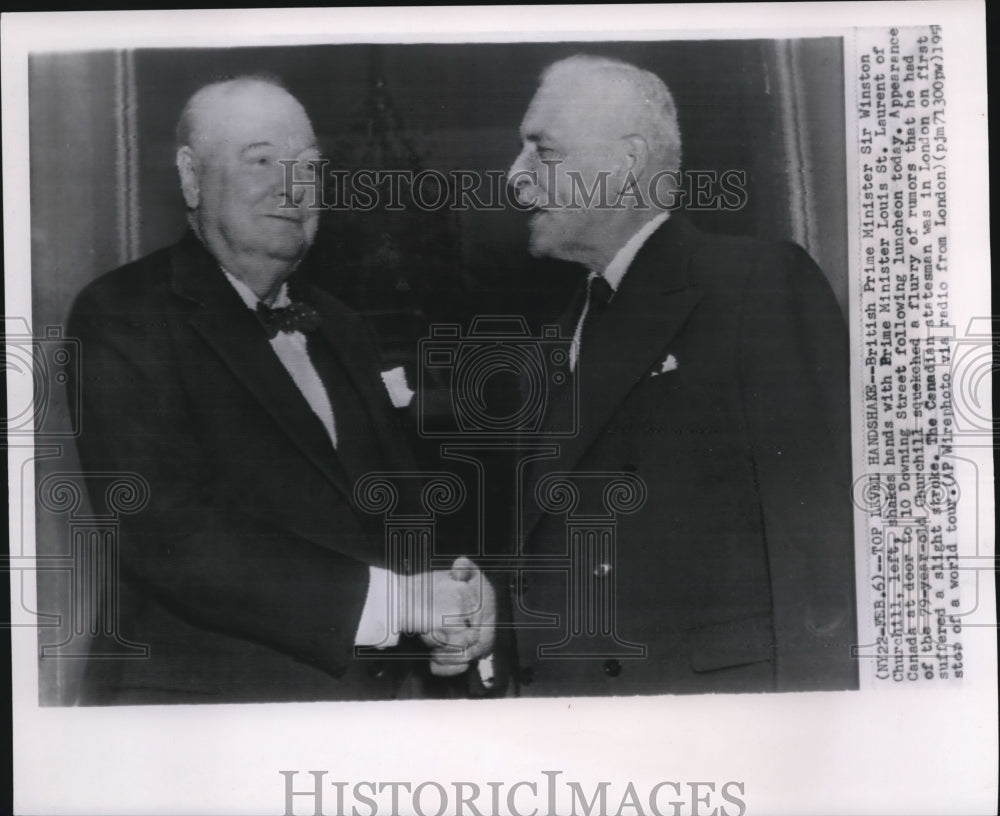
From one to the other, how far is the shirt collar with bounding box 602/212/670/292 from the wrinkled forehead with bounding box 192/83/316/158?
65 cm

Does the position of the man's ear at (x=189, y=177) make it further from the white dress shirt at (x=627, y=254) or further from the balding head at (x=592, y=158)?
the white dress shirt at (x=627, y=254)

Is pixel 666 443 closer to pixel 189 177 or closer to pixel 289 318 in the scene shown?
pixel 289 318

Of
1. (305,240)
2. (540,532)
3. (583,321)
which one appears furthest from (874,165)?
(305,240)

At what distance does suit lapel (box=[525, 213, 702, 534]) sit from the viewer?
154 cm

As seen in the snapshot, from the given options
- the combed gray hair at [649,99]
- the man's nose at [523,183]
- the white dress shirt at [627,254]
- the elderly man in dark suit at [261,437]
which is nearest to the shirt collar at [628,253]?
the white dress shirt at [627,254]

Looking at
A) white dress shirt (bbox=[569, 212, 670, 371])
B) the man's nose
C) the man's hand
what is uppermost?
the man's nose

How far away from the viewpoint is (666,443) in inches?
60.8

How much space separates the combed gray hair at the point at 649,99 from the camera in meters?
1.56

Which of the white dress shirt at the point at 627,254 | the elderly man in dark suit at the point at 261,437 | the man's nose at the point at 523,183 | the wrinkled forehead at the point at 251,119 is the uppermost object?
the wrinkled forehead at the point at 251,119

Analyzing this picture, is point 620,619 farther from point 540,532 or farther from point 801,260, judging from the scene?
point 801,260

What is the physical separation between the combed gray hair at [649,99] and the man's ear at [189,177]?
715 millimetres

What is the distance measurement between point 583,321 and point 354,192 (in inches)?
20.7

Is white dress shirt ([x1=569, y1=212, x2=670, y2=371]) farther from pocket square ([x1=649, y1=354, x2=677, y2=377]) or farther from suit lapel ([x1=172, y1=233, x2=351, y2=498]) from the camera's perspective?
suit lapel ([x1=172, y1=233, x2=351, y2=498])

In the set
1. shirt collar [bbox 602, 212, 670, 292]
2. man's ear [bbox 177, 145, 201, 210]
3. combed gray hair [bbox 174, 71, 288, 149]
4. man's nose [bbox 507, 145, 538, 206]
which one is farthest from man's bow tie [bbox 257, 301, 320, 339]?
shirt collar [bbox 602, 212, 670, 292]
